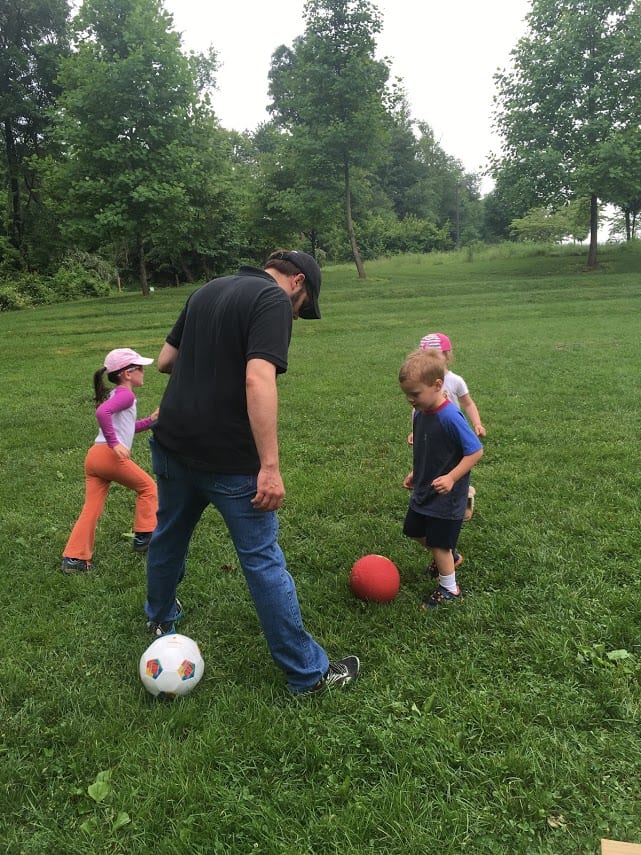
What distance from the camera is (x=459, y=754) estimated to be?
2340 mm

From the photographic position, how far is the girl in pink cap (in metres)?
3.87

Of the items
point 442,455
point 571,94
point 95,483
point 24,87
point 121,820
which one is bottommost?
point 121,820

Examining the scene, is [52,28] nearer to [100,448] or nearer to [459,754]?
[100,448]

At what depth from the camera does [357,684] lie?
2773mm

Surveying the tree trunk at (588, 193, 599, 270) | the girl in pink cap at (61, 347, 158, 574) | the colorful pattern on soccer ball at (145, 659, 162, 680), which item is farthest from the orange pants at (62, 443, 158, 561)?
the tree trunk at (588, 193, 599, 270)

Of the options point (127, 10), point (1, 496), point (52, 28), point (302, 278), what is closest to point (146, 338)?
point (1, 496)

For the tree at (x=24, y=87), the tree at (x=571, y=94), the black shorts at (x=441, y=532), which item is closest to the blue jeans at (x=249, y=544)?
the black shorts at (x=441, y=532)

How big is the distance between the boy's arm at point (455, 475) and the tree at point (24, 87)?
30.6 metres

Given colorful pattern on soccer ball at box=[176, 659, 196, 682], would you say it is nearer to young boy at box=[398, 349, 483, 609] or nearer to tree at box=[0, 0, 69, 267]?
young boy at box=[398, 349, 483, 609]

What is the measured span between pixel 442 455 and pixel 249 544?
137 centimetres

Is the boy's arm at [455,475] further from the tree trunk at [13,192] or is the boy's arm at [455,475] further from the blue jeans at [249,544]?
the tree trunk at [13,192]

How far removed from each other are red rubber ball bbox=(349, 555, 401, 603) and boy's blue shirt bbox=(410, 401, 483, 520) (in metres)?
0.42

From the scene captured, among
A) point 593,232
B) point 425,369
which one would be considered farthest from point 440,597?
point 593,232

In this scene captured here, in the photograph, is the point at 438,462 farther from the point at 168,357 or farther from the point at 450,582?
the point at 168,357
